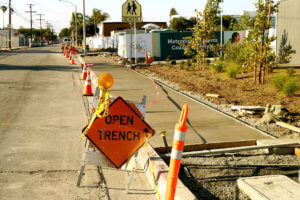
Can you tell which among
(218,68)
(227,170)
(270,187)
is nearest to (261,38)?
(218,68)

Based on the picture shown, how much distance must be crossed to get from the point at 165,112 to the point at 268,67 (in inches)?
227

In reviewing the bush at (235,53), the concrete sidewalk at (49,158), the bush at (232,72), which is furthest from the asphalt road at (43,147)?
the bush at (235,53)

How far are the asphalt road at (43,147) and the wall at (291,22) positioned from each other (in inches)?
453

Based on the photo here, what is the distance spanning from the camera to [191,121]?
8.53m

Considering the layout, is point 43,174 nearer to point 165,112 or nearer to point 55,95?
point 165,112

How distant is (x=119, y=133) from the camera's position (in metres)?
4.82

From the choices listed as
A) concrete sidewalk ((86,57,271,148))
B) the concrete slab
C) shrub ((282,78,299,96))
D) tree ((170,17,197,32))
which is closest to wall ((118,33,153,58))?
concrete sidewalk ((86,57,271,148))

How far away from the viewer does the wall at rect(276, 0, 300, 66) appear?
61.2 ft

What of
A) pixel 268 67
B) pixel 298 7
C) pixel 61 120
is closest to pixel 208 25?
pixel 298 7

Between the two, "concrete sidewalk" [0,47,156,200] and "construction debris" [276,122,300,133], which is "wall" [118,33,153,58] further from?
"construction debris" [276,122,300,133]

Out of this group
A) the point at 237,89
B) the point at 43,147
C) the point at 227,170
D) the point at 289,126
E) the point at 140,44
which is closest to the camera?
the point at 227,170

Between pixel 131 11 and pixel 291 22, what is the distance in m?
8.85

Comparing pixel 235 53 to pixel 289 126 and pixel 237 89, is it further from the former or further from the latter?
pixel 289 126

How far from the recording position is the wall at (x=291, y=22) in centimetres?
1864
